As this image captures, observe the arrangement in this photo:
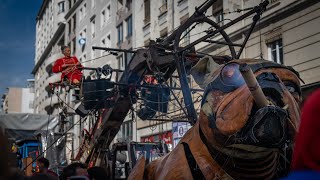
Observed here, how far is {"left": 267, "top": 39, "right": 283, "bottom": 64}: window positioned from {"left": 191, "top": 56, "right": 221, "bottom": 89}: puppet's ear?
11.5 meters

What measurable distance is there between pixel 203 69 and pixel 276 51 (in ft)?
38.8

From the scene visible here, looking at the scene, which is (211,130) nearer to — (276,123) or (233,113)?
(233,113)

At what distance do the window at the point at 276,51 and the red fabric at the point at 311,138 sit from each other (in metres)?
14.5

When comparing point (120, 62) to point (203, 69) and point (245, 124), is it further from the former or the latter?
point (245, 124)

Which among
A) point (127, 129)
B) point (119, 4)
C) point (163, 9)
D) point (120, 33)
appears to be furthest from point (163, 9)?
point (119, 4)

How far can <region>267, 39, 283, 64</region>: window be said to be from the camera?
16.0m

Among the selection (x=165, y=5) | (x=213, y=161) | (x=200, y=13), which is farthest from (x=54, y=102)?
(x=213, y=161)

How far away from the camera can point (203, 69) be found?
16.3 ft

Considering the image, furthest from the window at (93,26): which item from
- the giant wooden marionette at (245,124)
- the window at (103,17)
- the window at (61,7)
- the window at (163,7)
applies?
the giant wooden marionette at (245,124)

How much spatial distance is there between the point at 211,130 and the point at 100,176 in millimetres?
1589

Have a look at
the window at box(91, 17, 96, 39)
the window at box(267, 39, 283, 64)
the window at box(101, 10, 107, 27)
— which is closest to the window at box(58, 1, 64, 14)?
the window at box(91, 17, 96, 39)

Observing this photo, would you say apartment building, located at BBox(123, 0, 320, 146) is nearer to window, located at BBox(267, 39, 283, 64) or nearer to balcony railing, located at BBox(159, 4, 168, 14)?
window, located at BBox(267, 39, 283, 64)

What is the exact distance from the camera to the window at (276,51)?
15961mm

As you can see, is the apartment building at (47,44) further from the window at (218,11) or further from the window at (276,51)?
the window at (276,51)
